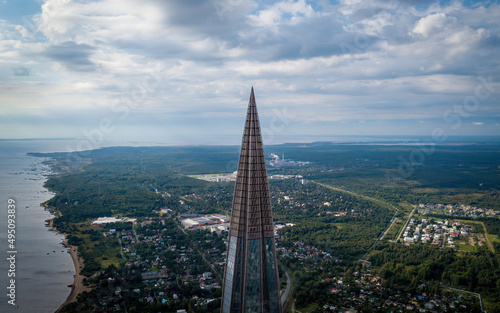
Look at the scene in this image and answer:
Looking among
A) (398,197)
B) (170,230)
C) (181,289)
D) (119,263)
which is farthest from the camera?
(398,197)

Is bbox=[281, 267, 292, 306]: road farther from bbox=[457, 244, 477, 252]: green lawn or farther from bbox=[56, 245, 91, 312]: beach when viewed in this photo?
bbox=[457, 244, 477, 252]: green lawn

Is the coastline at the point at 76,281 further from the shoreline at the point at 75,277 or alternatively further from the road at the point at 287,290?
the road at the point at 287,290

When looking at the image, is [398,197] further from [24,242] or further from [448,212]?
[24,242]

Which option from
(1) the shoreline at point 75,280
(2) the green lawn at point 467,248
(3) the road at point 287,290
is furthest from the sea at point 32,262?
(2) the green lawn at point 467,248

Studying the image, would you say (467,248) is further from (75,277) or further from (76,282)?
(75,277)

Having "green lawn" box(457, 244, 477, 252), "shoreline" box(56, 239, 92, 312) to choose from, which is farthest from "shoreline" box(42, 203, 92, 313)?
"green lawn" box(457, 244, 477, 252)

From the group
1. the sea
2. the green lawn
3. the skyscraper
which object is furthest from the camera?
the green lawn

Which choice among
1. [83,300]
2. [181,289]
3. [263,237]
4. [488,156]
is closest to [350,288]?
[181,289]

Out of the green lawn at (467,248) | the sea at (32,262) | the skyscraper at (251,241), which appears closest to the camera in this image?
the skyscraper at (251,241)

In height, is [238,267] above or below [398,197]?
above
